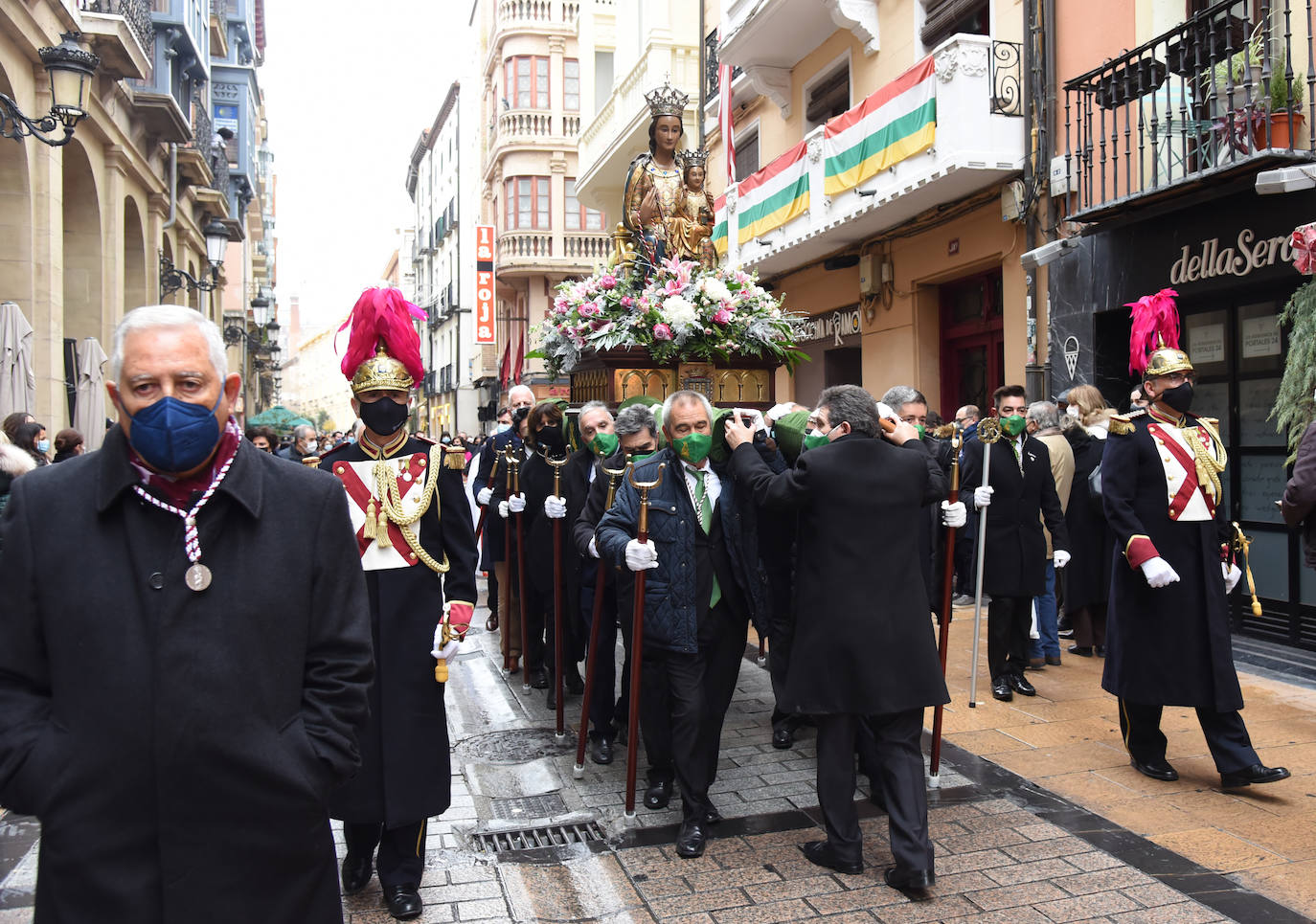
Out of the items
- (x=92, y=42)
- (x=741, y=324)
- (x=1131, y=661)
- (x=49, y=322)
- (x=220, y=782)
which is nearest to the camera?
(x=220, y=782)

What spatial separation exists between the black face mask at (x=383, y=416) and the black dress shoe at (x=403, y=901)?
1.78 m

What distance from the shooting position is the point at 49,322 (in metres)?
12.7

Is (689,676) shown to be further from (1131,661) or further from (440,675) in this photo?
(1131,661)

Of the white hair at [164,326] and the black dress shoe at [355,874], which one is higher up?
the white hair at [164,326]

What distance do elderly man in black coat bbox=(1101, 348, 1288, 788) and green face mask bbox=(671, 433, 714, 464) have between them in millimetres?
2173

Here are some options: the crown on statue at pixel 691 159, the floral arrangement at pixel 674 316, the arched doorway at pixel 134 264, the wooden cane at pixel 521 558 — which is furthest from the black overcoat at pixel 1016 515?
the arched doorway at pixel 134 264

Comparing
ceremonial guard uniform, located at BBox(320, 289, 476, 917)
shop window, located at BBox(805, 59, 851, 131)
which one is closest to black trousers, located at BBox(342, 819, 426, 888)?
ceremonial guard uniform, located at BBox(320, 289, 476, 917)

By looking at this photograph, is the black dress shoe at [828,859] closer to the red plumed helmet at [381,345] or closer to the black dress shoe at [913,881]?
the black dress shoe at [913,881]

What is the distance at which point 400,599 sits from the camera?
4320 millimetres

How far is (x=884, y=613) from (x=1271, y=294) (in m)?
6.20

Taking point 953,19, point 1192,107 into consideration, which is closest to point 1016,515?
point 1192,107

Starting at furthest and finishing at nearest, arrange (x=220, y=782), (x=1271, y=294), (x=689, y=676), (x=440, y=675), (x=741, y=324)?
(x=1271, y=294)
(x=741, y=324)
(x=689, y=676)
(x=440, y=675)
(x=220, y=782)

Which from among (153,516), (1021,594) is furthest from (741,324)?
(153,516)

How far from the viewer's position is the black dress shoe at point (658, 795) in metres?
5.32
